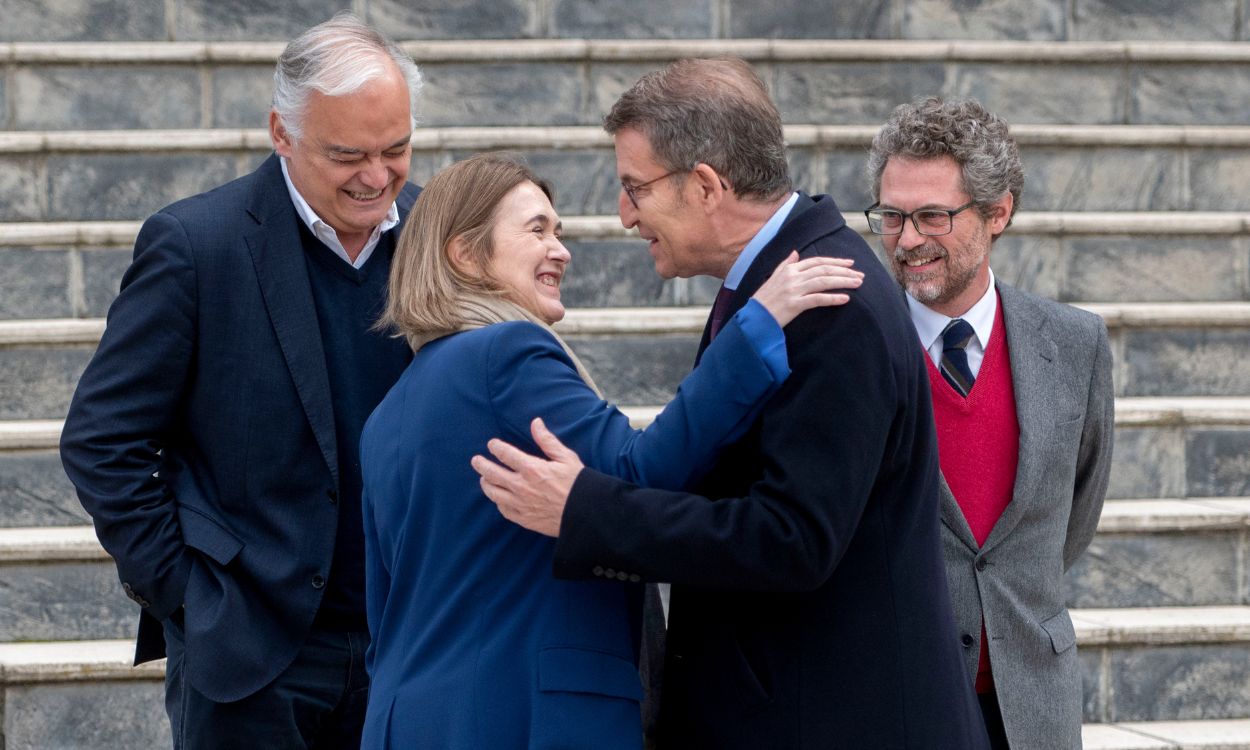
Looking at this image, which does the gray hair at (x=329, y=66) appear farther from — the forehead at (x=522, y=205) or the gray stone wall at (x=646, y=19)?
the gray stone wall at (x=646, y=19)

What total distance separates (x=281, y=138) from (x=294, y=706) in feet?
2.86

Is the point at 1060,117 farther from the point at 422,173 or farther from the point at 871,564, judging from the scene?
the point at 871,564

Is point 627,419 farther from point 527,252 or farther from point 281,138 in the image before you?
point 281,138

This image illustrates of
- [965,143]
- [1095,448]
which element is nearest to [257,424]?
[965,143]

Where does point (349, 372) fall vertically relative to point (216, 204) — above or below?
below

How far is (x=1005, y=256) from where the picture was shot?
4.37 m

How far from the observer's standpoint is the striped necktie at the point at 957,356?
232cm

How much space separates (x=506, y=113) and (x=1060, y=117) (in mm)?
1761

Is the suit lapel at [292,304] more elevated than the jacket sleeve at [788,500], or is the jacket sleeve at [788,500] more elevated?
the suit lapel at [292,304]

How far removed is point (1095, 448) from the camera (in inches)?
95.3

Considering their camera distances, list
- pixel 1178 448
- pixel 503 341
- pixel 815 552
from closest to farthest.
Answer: pixel 815 552 < pixel 503 341 < pixel 1178 448

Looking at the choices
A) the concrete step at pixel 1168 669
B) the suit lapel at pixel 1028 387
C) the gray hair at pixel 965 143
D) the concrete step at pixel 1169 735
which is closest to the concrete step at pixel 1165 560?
the concrete step at pixel 1168 669

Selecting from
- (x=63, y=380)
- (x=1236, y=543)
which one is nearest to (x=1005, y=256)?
(x=1236, y=543)

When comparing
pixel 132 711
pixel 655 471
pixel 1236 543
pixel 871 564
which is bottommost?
pixel 132 711
